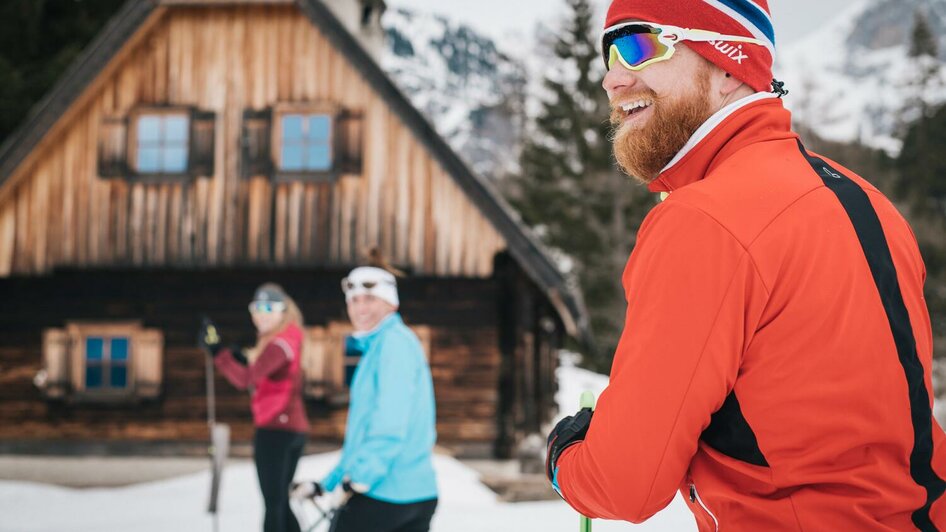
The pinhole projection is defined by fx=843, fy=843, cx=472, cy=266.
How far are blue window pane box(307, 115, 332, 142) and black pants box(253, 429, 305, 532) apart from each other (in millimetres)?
6144

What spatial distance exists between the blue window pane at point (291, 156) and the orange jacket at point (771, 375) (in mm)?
10362

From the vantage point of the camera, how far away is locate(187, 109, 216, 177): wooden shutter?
11.4 metres

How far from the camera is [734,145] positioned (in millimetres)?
1522

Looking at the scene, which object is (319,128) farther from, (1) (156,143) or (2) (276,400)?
(2) (276,400)

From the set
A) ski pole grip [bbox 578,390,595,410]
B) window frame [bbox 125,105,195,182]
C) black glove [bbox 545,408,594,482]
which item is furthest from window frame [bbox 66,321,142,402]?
black glove [bbox 545,408,594,482]

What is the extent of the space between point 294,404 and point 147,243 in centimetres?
636

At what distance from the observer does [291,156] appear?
11.3 m

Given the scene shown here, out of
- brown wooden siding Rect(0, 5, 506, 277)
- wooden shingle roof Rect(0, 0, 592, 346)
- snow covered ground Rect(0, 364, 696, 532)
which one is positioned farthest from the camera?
brown wooden siding Rect(0, 5, 506, 277)

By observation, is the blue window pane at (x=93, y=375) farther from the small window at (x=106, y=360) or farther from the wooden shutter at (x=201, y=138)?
the wooden shutter at (x=201, y=138)

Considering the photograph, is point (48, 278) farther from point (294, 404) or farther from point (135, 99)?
point (294, 404)

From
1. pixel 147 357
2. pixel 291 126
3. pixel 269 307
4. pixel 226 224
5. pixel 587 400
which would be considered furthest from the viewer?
pixel 147 357

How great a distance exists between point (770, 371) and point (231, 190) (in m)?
10.7

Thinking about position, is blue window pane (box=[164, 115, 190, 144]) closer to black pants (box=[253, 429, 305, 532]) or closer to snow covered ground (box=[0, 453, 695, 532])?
snow covered ground (box=[0, 453, 695, 532])

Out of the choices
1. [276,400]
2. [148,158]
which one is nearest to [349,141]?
[148,158]
